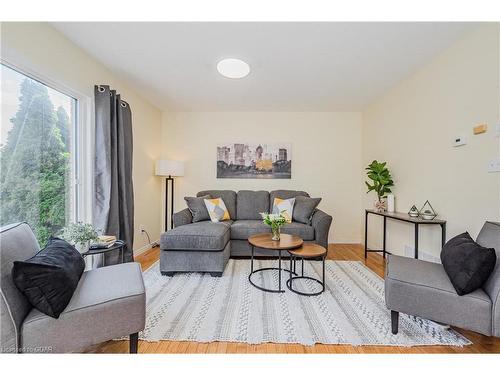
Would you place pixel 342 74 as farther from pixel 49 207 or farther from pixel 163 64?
pixel 49 207

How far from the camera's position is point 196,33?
1972 millimetres

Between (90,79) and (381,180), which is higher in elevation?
(90,79)

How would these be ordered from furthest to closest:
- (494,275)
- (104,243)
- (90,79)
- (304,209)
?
(304,209) → (90,79) → (104,243) → (494,275)

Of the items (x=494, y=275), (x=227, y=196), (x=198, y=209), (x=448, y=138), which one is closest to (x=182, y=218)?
(x=198, y=209)

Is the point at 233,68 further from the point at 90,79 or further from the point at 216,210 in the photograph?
the point at 216,210

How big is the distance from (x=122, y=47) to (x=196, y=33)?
31.3 inches

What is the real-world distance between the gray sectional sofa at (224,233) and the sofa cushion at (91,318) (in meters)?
1.13

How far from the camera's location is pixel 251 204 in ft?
12.3

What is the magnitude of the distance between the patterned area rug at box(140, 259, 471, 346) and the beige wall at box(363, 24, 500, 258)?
991mm

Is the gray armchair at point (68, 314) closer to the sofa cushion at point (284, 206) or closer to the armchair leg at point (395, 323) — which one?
the armchair leg at point (395, 323)

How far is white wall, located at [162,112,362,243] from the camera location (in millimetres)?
4086

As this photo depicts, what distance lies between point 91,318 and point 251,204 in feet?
8.95

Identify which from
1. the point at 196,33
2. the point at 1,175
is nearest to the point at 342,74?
the point at 196,33

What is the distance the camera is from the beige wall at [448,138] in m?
1.88
